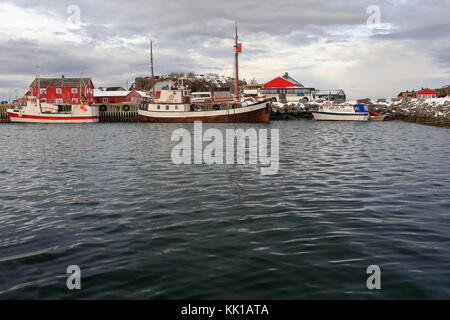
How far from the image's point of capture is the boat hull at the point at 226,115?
1951 inches

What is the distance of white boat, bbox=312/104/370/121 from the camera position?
5525 cm

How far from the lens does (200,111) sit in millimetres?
51625

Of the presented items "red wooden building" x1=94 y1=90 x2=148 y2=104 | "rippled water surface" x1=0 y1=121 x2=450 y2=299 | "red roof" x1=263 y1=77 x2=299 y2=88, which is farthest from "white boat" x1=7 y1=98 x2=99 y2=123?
"rippled water surface" x1=0 y1=121 x2=450 y2=299

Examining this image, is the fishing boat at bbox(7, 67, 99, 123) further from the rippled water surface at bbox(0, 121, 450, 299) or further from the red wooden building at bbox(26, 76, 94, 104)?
the rippled water surface at bbox(0, 121, 450, 299)

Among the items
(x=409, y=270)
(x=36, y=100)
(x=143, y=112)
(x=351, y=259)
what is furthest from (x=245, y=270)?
(x=36, y=100)

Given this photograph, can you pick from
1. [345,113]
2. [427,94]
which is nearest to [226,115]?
[345,113]

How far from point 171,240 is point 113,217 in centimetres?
208

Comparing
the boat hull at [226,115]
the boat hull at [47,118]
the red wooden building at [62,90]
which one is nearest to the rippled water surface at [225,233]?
the boat hull at [226,115]

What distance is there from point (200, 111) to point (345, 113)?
22.5m

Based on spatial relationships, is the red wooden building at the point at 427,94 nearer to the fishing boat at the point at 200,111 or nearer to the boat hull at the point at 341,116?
the boat hull at the point at 341,116

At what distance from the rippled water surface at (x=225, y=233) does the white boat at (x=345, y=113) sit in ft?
145

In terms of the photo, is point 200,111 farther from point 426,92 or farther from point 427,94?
point 427,94

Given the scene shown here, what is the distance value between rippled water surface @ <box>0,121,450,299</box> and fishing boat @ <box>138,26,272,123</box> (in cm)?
3662
